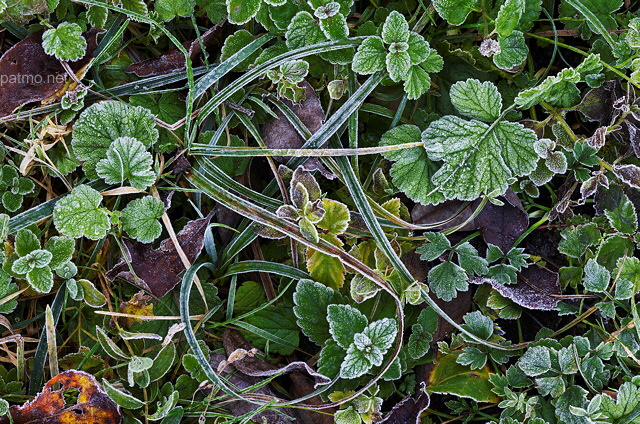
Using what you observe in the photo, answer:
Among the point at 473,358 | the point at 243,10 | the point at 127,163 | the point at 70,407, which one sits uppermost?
the point at 243,10

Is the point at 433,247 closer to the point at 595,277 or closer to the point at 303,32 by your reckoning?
the point at 595,277

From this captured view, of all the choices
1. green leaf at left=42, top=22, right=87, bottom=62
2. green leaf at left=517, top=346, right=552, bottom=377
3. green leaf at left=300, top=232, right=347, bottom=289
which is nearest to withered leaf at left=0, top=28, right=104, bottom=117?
green leaf at left=42, top=22, right=87, bottom=62

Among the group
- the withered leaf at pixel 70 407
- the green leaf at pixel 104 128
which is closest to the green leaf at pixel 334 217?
the green leaf at pixel 104 128

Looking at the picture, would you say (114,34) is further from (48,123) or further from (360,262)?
(360,262)

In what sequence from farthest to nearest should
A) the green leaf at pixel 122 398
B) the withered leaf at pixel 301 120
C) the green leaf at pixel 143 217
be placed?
the withered leaf at pixel 301 120 → the green leaf at pixel 143 217 → the green leaf at pixel 122 398

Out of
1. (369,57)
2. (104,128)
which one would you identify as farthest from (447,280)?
(104,128)

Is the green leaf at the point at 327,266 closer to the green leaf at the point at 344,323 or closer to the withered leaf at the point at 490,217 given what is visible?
the green leaf at the point at 344,323
